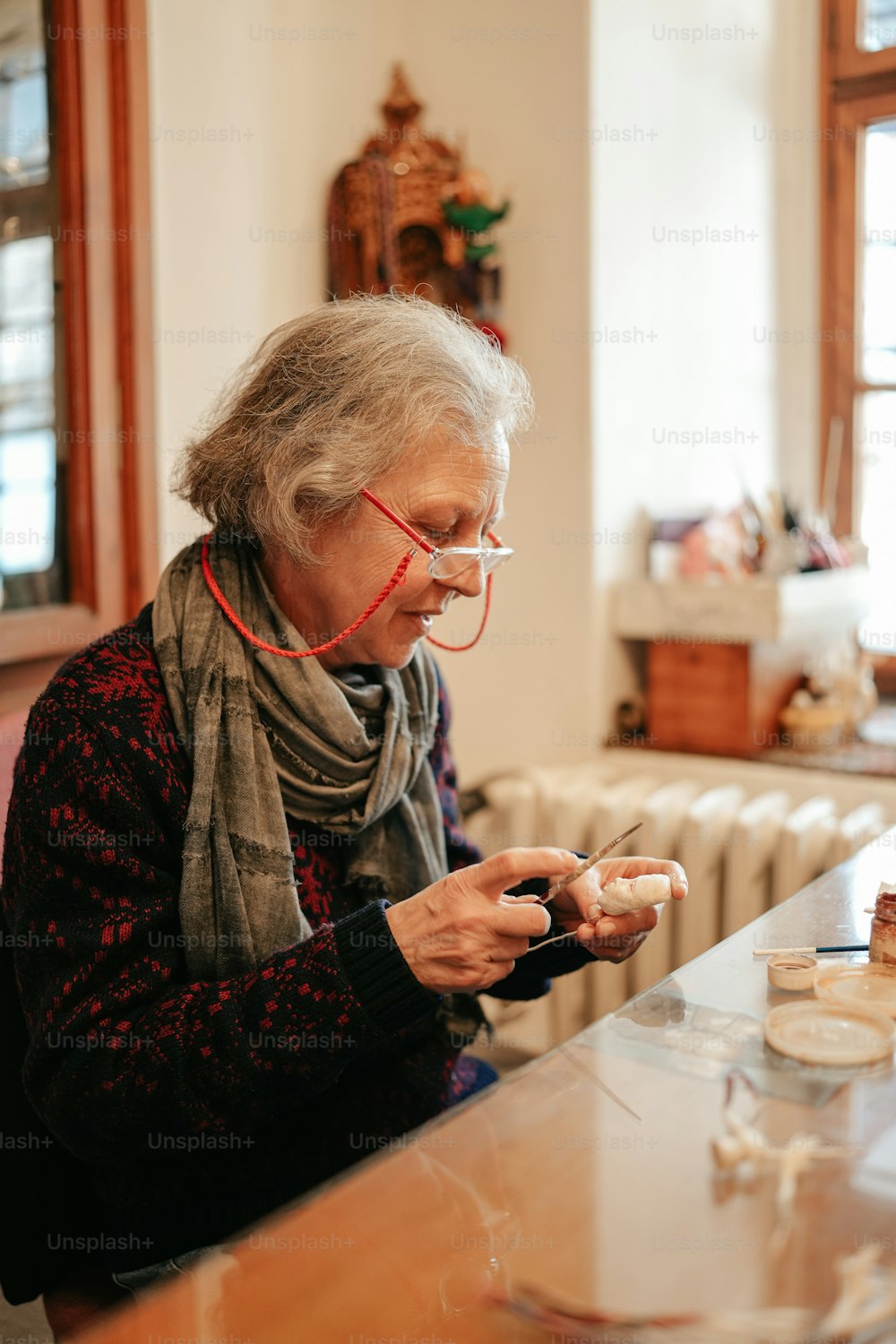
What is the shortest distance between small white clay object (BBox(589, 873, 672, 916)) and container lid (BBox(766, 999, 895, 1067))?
0.17 m

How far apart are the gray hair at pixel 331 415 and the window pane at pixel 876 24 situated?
1992 millimetres

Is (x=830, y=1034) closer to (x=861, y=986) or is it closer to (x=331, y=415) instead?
(x=861, y=986)

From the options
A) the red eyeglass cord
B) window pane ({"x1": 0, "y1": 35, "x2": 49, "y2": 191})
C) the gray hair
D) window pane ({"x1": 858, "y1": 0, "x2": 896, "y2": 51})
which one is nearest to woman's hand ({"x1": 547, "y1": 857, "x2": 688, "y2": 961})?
the red eyeglass cord

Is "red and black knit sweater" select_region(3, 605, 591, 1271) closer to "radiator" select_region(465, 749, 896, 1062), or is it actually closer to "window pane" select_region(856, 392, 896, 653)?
"radiator" select_region(465, 749, 896, 1062)

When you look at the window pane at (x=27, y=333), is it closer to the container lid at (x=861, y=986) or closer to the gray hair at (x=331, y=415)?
the gray hair at (x=331, y=415)

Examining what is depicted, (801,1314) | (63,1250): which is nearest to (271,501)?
(63,1250)

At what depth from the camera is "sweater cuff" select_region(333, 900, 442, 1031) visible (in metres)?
1.12

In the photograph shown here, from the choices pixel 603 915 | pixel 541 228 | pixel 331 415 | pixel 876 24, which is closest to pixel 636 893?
pixel 603 915

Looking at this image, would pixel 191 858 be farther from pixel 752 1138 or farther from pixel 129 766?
pixel 752 1138

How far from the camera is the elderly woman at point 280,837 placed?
3.72 feet

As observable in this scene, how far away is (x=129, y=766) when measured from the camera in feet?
4.00

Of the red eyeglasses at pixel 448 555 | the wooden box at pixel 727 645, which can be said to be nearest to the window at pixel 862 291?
the wooden box at pixel 727 645

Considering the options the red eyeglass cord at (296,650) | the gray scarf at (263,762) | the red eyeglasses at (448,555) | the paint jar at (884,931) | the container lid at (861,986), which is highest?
the red eyeglasses at (448,555)

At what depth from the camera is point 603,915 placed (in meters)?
1.29
